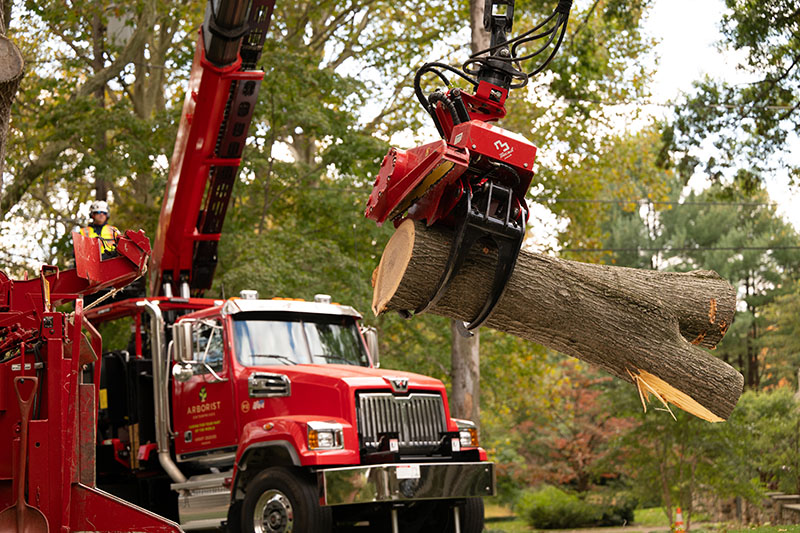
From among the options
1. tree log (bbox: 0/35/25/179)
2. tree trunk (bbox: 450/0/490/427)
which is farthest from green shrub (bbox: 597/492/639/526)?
tree log (bbox: 0/35/25/179)

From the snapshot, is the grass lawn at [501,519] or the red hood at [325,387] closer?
the red hood at [325,387]

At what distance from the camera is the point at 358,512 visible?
8766 mm

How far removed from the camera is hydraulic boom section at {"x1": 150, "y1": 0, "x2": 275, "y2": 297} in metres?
8.96

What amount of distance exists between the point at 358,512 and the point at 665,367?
400 centimetres

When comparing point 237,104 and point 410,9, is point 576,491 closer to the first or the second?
point 410,9

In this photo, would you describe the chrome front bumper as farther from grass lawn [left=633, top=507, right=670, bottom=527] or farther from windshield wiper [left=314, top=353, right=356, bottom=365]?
grass lawn [left=633, top=507, right=670, bottom=527]

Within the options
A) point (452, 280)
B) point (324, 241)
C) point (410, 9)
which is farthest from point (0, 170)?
point (410, 9)

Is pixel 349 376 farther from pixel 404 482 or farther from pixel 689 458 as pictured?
pixel 689 458

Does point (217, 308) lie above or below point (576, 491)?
above

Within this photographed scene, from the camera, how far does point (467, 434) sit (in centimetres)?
950

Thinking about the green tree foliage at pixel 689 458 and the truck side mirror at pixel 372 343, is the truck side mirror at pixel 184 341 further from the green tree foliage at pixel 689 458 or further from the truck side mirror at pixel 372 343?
the green tree foliage at pixel 689 458

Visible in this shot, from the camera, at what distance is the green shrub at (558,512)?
21.4m

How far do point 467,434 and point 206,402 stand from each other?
2.63 m

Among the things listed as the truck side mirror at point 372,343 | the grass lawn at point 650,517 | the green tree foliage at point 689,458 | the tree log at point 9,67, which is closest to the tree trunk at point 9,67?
the tree log at point 9,67
